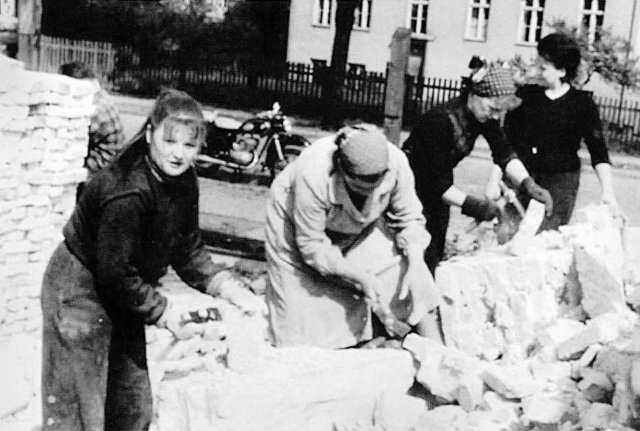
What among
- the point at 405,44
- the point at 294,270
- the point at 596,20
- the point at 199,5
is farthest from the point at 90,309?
the point at 199,5

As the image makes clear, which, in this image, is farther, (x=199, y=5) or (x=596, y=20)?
(x=199, y=5)

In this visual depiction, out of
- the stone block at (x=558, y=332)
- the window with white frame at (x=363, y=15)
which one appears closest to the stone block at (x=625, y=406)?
the stone block at (x=558, y=332)

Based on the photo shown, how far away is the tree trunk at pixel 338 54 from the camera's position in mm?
8953

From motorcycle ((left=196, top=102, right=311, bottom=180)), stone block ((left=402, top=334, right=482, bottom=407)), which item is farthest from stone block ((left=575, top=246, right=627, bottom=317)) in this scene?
motorcycle ((left=196, top=102, right=311, bottom=180))

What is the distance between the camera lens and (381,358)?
395 centimetres

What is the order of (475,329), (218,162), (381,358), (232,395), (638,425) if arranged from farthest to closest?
(218,162) → (475,329) → (381,358) → (232,395) → (638,425)

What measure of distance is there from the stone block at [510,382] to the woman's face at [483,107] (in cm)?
121

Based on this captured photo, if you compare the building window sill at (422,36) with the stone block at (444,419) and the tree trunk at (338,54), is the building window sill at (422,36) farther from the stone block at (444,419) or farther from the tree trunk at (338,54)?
the stone block at (444,419)

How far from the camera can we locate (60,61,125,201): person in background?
217 inches

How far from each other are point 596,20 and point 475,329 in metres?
3.69

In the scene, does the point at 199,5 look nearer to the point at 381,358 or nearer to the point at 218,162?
the point at 218,162

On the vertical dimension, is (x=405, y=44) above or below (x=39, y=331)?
above

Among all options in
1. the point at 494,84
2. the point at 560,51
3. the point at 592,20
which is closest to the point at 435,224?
the point at 494,84

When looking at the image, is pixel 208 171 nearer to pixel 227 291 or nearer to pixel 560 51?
pixel 560 51
